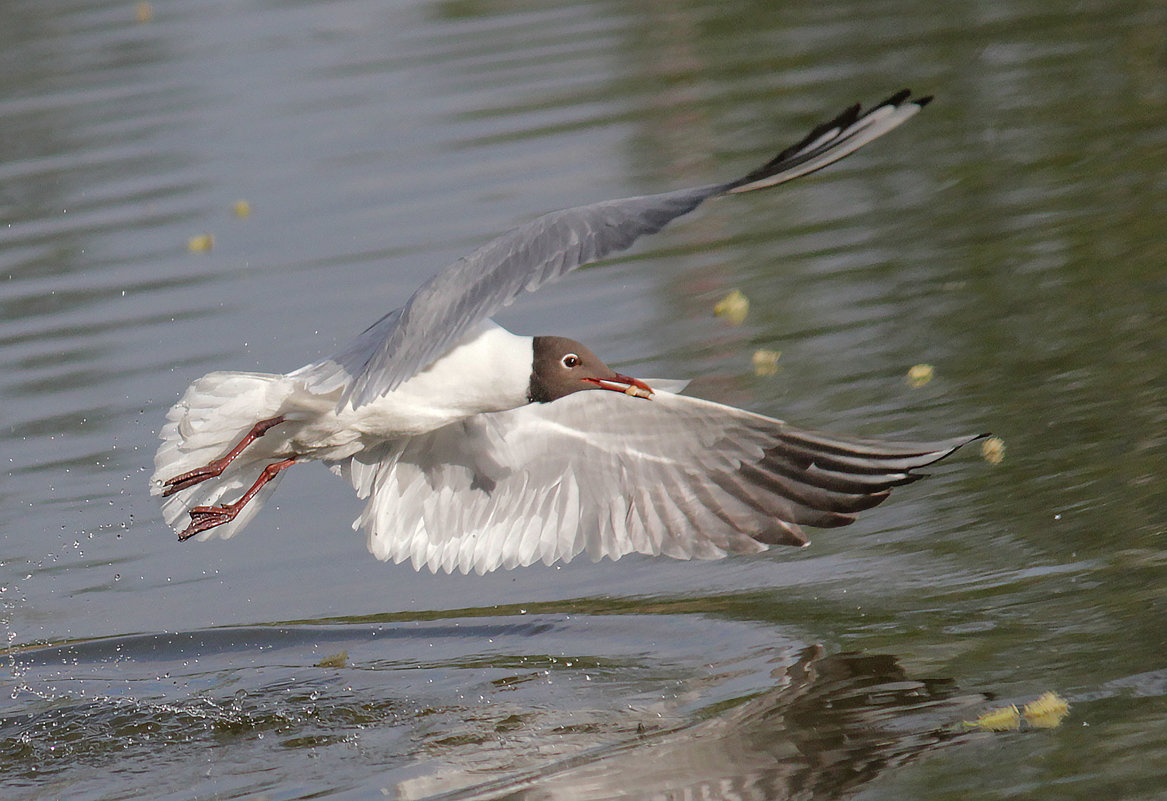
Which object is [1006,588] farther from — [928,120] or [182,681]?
[928,120]

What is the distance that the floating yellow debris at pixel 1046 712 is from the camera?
443 centimetres

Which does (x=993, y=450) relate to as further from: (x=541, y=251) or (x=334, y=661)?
(x=334, y=661)

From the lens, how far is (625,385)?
572 cm

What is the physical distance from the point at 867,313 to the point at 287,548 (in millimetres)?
3024

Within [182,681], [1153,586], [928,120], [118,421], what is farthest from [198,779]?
[928,120]

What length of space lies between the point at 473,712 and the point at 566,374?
115cm

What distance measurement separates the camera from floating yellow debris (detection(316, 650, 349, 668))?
5922mm

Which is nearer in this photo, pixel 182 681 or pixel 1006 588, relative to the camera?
pixel 1006 588

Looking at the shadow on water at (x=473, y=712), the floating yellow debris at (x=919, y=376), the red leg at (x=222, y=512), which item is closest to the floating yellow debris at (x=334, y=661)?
the shadow on water at (x=473, y=712)

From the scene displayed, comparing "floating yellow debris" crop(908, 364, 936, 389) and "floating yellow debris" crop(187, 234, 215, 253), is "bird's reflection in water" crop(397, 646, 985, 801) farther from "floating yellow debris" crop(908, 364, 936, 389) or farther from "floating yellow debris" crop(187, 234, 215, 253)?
"floating yellow debris" crop(187, 234, 215, 253)

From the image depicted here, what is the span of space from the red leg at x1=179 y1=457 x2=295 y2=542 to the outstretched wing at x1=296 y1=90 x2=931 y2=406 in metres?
0.76

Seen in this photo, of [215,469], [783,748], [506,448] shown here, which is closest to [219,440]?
[215,469]

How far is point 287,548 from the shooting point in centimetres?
686

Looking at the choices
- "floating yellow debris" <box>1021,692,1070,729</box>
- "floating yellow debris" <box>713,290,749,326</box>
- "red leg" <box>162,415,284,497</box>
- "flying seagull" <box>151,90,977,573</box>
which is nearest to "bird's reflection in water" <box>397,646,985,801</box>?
"floating yellow debris" <box>1021,692,1070,729</box>
